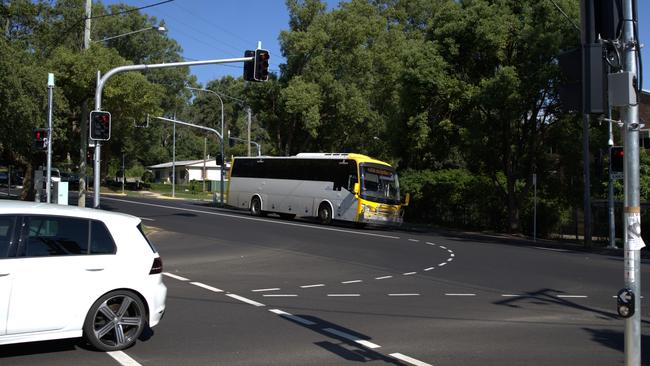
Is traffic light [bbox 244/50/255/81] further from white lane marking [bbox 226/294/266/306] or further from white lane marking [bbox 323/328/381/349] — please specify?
white lane marking [bbox 323/328/381/349]

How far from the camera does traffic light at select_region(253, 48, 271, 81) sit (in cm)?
1994

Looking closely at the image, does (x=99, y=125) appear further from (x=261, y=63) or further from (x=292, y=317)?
(x=292, y=317)

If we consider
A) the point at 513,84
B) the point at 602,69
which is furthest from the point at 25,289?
the point at 513,84

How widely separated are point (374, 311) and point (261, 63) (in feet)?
40.5

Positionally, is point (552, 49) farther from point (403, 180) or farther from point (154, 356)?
point (154, 356)

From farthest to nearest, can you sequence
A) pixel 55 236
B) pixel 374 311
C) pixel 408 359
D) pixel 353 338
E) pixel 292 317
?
pixel 374 311 < pixel 292 317 < pixel 353 338 < pixel 408 359 < pixel 55 236

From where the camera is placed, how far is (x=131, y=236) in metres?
6.97

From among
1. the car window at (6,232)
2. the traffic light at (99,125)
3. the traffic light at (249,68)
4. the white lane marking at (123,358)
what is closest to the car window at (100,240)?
the car window at (6,232)

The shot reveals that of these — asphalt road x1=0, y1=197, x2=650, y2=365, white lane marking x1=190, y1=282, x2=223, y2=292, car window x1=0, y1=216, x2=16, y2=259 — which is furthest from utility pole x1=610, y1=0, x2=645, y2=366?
white lane marking x1=190, y1=282, x2=223, y2=292

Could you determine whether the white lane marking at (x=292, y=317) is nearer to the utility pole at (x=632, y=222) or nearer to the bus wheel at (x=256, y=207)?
the utility pole at (x=632, y=222)

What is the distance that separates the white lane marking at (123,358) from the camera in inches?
250

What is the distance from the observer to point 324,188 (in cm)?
3098

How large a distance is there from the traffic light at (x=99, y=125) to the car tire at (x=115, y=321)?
461 inches

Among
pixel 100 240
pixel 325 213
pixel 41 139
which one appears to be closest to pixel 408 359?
pixel 100 240
